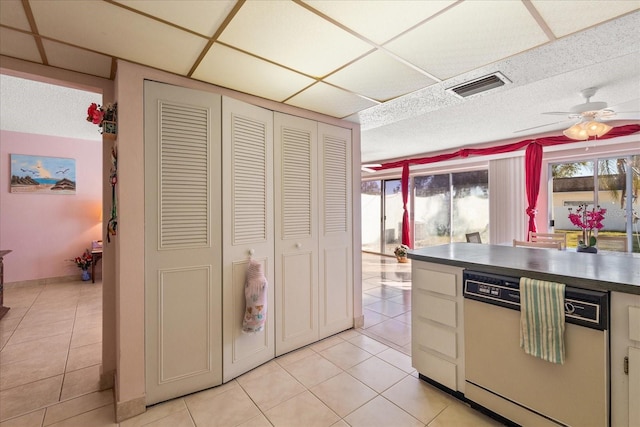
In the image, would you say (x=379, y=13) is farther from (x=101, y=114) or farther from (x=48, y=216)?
(x=48, y=216)

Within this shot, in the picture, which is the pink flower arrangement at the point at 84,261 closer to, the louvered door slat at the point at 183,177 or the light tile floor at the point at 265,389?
the light tile floor at the point at 265,389

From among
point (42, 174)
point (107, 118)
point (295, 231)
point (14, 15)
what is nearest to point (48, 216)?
point (42, 174)

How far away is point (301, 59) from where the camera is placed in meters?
1.82

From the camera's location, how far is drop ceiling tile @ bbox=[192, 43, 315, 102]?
181 centimetres

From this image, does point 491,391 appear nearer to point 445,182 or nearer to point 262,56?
point 262,56

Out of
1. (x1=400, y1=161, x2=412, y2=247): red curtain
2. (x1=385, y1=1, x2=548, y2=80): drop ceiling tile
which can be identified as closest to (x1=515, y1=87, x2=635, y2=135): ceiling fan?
(x1=385, y1=1, x2=548, y2=80): drop ceiling tile

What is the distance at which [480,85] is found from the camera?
2189 millimetres

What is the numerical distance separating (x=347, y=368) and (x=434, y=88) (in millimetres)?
2449

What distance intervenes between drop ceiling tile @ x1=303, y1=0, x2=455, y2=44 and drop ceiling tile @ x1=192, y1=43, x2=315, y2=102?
0.65 m

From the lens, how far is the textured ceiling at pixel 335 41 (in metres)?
1.36

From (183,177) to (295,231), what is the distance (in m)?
1.09

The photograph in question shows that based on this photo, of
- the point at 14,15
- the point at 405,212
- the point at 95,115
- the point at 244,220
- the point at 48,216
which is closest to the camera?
the point at 14,15

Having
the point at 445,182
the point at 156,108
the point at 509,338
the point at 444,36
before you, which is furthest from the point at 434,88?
the point at 445,182

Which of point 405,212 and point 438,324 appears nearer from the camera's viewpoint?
point 438,324
